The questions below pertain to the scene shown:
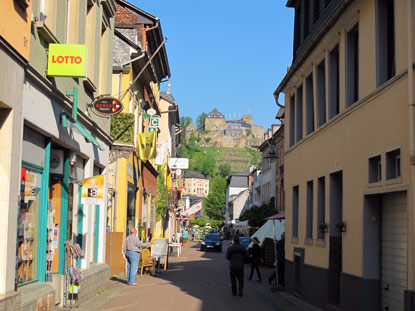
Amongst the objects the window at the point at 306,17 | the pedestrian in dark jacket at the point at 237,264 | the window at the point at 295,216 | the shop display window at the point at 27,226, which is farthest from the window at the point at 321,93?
the shop display window at the point at 27,226

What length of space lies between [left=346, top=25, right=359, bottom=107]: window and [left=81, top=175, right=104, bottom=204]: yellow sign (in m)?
5.43

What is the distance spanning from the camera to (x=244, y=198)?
121 meters

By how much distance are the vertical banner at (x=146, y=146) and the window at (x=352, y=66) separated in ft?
39.1

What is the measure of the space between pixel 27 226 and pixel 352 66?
7.18 m

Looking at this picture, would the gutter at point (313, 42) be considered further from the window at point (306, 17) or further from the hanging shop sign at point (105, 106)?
the hanging shop sign at point (105, 106)

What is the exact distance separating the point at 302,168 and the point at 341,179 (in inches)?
136

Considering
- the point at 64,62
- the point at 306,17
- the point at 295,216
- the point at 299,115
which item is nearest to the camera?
the point at 64,62

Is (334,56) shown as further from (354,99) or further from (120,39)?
(120,39)

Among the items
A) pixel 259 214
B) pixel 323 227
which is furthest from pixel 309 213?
pixel 259 214

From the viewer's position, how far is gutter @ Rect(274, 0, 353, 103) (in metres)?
13.0

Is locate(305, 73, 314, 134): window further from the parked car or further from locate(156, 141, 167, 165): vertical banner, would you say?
the parked car

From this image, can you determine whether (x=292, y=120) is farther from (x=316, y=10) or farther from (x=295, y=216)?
(x=316, y=10)

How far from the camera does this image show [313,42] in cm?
1573

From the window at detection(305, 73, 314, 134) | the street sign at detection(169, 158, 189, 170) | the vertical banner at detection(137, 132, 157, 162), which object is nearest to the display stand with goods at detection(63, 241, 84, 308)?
the window at detection(305, 73, 314, 134)
